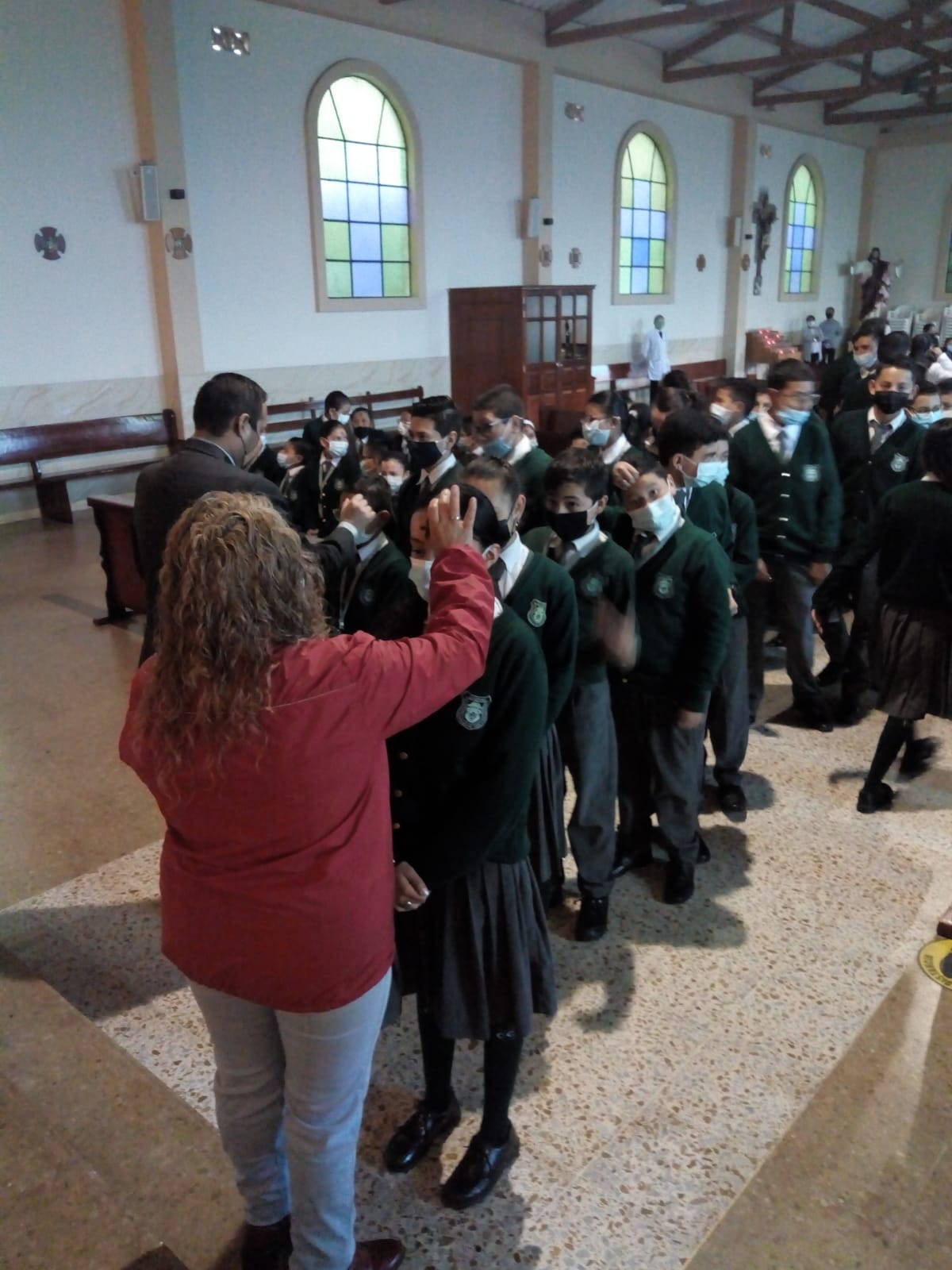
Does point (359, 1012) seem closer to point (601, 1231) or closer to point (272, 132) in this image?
point (601, 1231)

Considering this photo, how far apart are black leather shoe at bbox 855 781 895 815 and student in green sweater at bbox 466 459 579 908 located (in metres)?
1.54

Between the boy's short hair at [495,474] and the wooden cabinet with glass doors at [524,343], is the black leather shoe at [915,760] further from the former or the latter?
the wooden cabinet with glass doors at [524,343]

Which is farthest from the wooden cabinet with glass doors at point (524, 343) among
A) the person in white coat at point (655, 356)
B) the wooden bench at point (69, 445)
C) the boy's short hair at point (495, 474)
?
the boy's short hair at point (495, 474)

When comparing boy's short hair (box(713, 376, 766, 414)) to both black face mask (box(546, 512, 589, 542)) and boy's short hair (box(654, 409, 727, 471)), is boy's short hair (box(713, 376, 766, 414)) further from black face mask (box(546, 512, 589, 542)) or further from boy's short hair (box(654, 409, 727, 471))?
black face mask (box(546, 512, 589, 542))

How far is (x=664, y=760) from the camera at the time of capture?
9.49ft

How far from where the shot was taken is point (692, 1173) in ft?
6.49

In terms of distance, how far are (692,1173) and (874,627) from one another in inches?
83.7

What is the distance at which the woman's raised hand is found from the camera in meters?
1.62

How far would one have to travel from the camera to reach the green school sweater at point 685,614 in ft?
8.96

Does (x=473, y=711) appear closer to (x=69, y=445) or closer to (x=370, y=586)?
(x=370, y=586)

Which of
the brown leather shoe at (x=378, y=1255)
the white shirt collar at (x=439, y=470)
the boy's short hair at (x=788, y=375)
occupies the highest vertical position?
the boy's short hair at (x=788, y=375)

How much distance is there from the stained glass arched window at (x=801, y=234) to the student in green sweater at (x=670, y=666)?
1689 centimetres

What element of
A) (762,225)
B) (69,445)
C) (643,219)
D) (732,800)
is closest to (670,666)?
(732,800)

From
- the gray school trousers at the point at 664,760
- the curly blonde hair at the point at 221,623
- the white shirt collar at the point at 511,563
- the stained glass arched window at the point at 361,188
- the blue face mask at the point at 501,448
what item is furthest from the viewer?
the stained glass arched window at the point at 361,188
